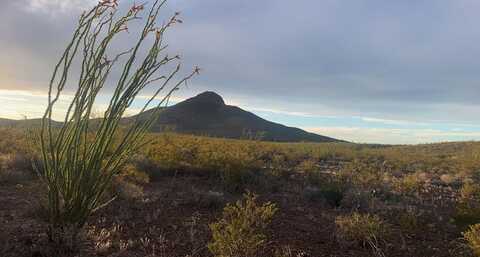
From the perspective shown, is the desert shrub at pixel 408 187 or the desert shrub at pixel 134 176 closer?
the desert shrub at pixel 134 176

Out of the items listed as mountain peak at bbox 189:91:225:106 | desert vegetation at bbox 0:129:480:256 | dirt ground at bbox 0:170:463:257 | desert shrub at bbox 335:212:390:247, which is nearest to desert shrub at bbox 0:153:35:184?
desert vegetation at bbox 0:129:480:256

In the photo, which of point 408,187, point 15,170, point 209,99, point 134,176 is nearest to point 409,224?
point 134,176

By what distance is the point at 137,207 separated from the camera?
8.70m

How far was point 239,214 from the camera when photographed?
6.23 m

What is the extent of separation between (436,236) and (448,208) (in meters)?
3.91

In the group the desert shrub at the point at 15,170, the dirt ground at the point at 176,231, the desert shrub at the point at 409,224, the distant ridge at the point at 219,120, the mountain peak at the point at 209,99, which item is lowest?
the dirt ground at the point at 176,231

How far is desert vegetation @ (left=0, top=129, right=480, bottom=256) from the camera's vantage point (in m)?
6.17

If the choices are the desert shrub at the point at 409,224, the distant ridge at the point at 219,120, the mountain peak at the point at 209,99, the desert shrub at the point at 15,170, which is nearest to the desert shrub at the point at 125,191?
the desert shrub at the point at 15,170

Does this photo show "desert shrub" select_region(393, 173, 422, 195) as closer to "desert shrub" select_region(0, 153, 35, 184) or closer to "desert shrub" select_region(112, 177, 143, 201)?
"desert shrub" select_region(112, 177, 143, 201)

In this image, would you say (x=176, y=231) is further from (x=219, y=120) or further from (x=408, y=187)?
(x=219, y=120)

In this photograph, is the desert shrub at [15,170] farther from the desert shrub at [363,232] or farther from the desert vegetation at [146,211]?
the desert shrub at [363,232]

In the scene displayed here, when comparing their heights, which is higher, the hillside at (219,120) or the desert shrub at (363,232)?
the hillside at (219,120)

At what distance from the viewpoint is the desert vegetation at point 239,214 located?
243 inches

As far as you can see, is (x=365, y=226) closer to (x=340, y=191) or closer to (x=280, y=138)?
(x=340, y=191)
